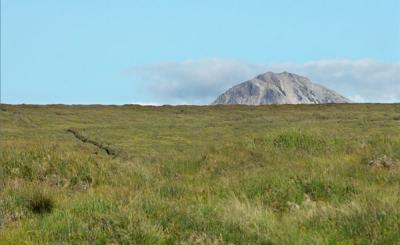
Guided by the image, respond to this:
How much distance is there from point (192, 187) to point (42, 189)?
319cm

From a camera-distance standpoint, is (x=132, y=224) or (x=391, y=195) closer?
(x=132, y=224)

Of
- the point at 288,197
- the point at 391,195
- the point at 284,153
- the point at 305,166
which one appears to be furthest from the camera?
the point at 284,153

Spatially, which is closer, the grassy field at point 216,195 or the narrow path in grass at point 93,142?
the grassy field at point 216,195

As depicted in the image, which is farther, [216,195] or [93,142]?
[93,142]

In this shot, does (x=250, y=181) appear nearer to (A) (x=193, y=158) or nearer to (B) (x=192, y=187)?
(B) (x=192, y=187)

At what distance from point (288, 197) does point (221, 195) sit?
1.34m

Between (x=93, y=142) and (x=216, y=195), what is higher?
(x=93, y=142)

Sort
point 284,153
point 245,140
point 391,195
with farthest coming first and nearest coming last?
1. point 245,140
2. point 284,153
3. point 391,195

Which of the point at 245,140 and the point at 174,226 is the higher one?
the point at 245,140

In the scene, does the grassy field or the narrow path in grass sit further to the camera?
the narrow path in grass

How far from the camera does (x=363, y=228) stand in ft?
30.9

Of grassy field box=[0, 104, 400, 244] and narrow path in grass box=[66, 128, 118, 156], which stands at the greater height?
narrow path in grass box=[66, 128, 118, 156]

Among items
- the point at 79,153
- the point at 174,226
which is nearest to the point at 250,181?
the point at 174,226

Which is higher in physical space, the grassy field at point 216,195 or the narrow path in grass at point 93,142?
the narrow path in grass at point 93,142
